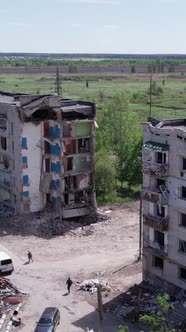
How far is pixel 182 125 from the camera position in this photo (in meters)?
41.3

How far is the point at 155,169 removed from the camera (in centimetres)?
3725

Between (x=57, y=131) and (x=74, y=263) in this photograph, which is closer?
(x=74, y=263)

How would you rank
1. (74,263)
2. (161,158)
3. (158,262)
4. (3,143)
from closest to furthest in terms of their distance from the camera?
1. (161,158)
2. (158,262)
3. (74,263)
4. (3,143)

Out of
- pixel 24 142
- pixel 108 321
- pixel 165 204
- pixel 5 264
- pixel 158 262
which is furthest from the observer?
pixel 24 142

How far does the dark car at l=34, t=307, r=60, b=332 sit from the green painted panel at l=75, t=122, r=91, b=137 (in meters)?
22.7

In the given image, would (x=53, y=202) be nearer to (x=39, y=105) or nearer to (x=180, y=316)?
(x=39, y=105)

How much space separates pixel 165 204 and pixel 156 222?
1564mm

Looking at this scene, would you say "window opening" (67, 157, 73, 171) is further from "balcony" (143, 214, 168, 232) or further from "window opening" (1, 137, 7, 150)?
"balcony" (143, 214, 168, 232)

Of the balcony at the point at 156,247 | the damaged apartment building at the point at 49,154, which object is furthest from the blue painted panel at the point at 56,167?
the balcony at the point at 156,247

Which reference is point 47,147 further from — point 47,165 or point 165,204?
point 165,204

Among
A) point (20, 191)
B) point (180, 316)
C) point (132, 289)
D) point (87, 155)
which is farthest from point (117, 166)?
point (180, 316)

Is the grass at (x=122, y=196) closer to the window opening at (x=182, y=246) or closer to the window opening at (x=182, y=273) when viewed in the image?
the window opening at (x=182, y=273)

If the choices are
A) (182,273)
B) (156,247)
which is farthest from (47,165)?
(182,273)

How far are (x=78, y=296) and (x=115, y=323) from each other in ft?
15.6
